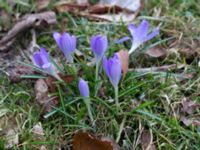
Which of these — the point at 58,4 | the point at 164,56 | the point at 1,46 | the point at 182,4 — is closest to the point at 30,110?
the point at 1,46

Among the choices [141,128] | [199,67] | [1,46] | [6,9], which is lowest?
[141,128]

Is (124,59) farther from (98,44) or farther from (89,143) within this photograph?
(89,143)

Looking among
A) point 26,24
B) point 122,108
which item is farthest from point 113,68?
point 26,24

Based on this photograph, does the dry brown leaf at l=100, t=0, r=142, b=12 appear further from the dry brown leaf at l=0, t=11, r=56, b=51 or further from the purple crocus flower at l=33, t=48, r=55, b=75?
the purple crocus flower at l=33, t=48, r=55, b=75

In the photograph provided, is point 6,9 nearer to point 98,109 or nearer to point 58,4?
point 58,4

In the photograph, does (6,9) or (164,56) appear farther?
(6,9)

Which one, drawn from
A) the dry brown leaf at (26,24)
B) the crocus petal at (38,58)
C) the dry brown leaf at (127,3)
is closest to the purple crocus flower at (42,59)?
the crocus petal at (38,58)
